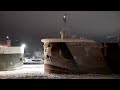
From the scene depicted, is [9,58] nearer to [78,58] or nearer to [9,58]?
[9,58]

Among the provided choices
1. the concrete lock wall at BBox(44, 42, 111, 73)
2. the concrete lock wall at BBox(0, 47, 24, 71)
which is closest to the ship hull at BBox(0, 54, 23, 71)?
the concrete lock wall at BBox(0, 47, 24, 71)

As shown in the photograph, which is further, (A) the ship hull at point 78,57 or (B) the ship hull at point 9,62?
(B) the ship hull at point 9,62

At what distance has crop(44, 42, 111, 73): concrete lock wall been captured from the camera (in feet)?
52.5

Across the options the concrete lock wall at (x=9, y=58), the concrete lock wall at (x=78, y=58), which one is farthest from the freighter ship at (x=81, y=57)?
the concrete lock wall at (x=9, y=58)

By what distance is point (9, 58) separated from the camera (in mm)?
20312

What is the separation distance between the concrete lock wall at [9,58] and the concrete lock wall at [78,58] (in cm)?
529

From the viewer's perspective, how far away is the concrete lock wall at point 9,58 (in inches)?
778

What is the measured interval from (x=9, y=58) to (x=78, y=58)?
23.5 ft

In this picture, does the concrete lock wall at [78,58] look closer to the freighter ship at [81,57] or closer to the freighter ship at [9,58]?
the freighter ship at [81,57]

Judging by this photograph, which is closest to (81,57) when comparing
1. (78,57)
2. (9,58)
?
(78,57)
